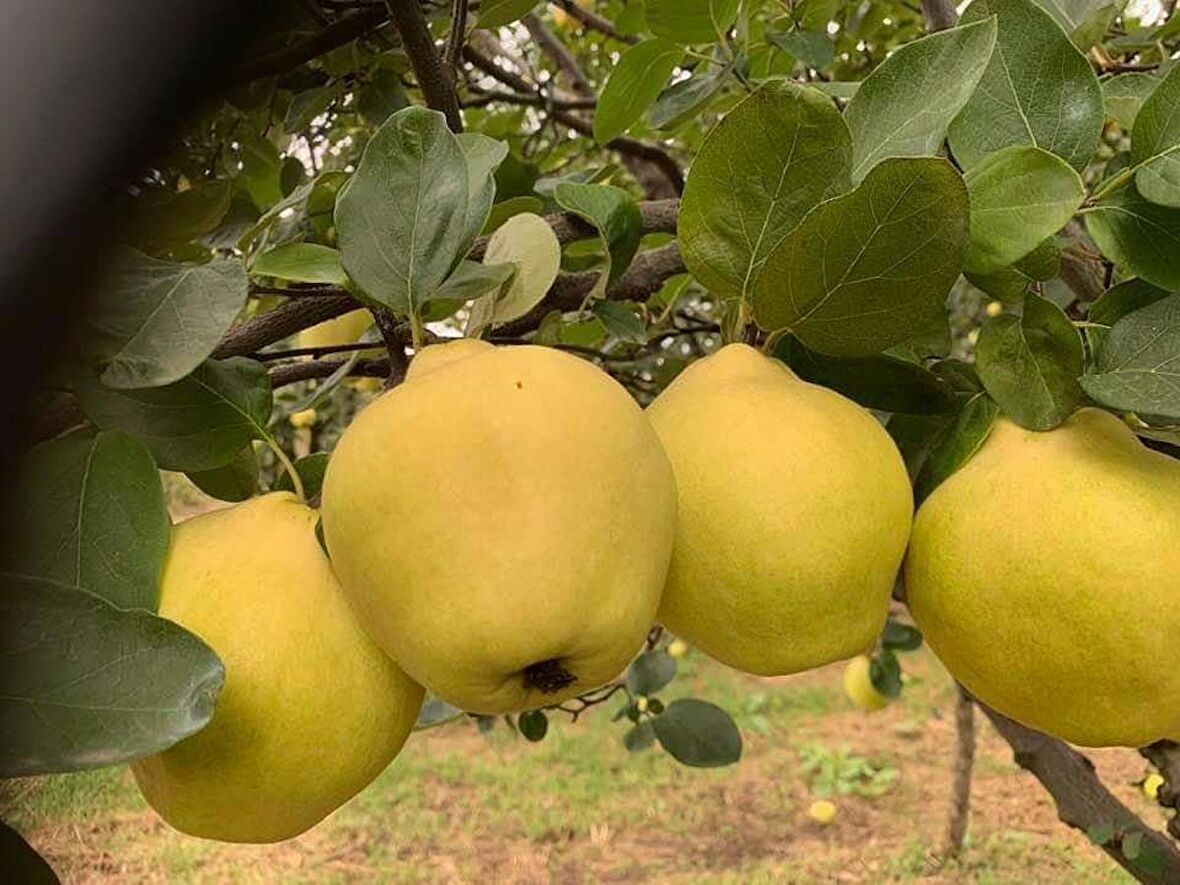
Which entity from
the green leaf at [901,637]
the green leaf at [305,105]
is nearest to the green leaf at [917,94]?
the green leaf at [305,105]

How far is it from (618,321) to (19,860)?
0.44 m

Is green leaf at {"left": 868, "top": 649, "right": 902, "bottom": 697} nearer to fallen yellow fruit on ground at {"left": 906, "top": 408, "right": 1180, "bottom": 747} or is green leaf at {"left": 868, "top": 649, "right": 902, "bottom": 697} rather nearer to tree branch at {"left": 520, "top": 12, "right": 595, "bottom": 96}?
tree branch at {"left": 520, "top": 12, "right": 595, "bottom": 96}

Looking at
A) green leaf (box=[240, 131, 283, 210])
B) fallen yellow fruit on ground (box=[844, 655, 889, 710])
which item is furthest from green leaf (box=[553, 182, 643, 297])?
fallen yellow fruit on ground (box=[844, 655, 889, 710])

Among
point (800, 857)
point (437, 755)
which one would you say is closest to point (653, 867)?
point (800, 857)

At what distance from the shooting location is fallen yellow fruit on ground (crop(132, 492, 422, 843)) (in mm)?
483

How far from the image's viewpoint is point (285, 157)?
4.52 ft

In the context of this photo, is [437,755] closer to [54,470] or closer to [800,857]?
[800,857]

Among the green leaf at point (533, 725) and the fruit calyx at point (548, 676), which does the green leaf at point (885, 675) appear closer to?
the green leaf at point (533, 725)

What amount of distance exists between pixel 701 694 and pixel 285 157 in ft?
11.3

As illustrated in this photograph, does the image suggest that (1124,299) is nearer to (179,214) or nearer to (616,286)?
(616,286)

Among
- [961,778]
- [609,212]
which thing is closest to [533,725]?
[609,212]

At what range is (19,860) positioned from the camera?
47 cm

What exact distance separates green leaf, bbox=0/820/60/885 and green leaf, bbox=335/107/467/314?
10.4 inches

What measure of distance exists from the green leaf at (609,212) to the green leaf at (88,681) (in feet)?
1.09
